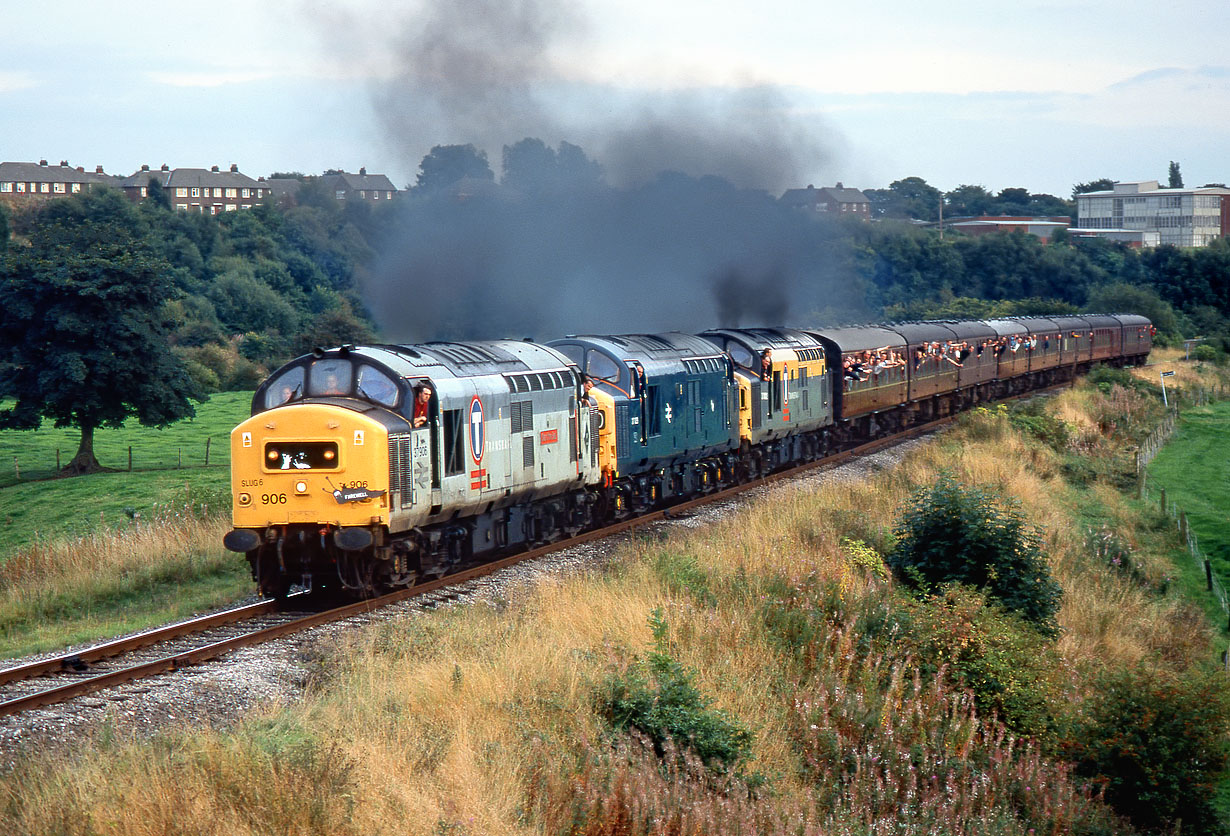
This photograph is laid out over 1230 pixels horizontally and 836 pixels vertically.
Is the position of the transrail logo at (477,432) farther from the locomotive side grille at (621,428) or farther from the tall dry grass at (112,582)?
the locomotive side grille at (621,428)

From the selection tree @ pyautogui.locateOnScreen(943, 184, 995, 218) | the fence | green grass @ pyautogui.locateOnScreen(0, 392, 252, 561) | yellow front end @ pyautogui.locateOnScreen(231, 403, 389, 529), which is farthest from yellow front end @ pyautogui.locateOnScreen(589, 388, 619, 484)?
tree @ pyautogui.locateOnScreen(943, 184, 995, 218)

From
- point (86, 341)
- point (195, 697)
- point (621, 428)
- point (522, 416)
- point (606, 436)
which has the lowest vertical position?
point (195, 697)

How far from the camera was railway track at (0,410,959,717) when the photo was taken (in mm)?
12164

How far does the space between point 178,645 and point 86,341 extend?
30709 millimetres

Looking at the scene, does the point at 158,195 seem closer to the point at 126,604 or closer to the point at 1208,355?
the point at 1208,355

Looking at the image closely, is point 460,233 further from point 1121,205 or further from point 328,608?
point 1121,205

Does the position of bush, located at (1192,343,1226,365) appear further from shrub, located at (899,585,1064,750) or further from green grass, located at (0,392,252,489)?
shrub, located at (899,585,1064,750)

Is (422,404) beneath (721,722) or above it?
above

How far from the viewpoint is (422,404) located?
16.7 metres

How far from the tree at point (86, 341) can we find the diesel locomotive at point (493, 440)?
2080 cm

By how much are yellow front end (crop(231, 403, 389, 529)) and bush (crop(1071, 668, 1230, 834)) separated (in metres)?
8.69

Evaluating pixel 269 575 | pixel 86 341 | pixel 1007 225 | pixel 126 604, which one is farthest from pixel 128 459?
pixel 1007 225

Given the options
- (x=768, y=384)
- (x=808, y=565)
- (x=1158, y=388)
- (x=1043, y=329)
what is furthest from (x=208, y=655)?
(x=1158, y=388)

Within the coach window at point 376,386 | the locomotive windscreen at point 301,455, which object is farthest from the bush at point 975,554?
the locomotive windscreen at point 301,455
